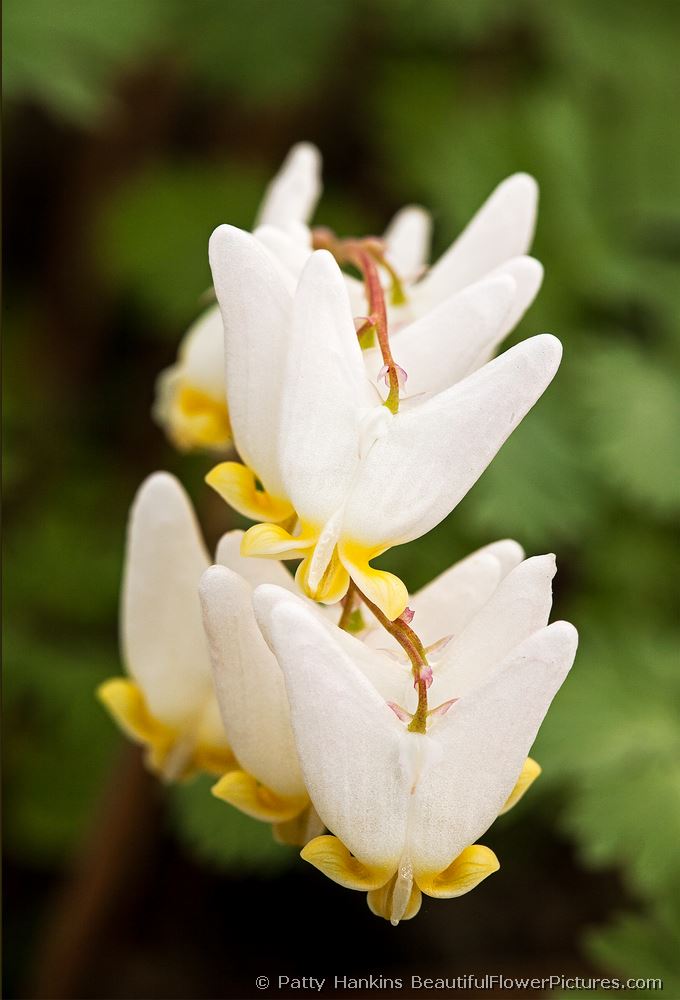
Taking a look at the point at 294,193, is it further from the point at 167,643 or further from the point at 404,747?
the point at 404,747

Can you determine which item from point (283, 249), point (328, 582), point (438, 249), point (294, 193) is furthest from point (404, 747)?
point (438, 249)

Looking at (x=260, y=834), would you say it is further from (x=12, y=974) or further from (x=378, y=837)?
(x=378, y=837)

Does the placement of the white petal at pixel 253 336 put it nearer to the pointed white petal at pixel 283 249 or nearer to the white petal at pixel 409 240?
the pointed white petal at pixel 283 249

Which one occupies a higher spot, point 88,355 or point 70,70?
point 70,70

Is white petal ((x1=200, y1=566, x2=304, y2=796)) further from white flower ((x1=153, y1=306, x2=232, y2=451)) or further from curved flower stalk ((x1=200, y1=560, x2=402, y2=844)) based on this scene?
white flower ((x1=153, y1=306, x2=232, y2=451))

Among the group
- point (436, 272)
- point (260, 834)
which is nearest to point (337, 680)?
point (436, 272)

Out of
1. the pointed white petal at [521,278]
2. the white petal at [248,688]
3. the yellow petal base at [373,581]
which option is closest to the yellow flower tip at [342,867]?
the white petal at [248,688]
